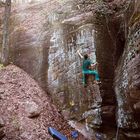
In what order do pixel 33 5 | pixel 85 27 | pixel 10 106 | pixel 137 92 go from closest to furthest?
1. pixel 137 92
2. pixel 10 106
3. pixel 85 27
4. pixel 33 5

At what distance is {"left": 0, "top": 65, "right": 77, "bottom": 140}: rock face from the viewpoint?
31.5 ft

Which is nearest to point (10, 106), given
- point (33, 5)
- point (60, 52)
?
point (60, 52)

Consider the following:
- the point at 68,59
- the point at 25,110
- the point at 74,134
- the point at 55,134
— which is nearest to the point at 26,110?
the point at 25,110

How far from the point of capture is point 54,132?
993 centimetres

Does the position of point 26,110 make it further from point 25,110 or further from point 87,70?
point 87,70

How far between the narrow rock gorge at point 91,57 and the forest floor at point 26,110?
432mm

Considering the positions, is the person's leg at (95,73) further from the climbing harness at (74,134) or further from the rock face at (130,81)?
the climbing harness at (74,134)

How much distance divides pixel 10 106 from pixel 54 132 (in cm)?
215

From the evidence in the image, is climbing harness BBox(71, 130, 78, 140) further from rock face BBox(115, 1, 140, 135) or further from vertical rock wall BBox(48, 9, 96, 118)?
rock face BBox(115, 1, 140, 135)

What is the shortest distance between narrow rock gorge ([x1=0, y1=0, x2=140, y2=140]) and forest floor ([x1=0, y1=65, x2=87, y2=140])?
432 millimetres

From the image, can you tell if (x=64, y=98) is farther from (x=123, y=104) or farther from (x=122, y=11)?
(x=122, y=11)

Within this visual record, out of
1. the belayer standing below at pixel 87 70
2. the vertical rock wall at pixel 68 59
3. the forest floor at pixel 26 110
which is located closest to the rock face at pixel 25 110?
the forest floor at pixel 26 110

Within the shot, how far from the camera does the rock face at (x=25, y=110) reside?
9594 mm

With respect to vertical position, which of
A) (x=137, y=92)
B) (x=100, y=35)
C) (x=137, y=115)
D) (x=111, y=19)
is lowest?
(x=137, y=115)
